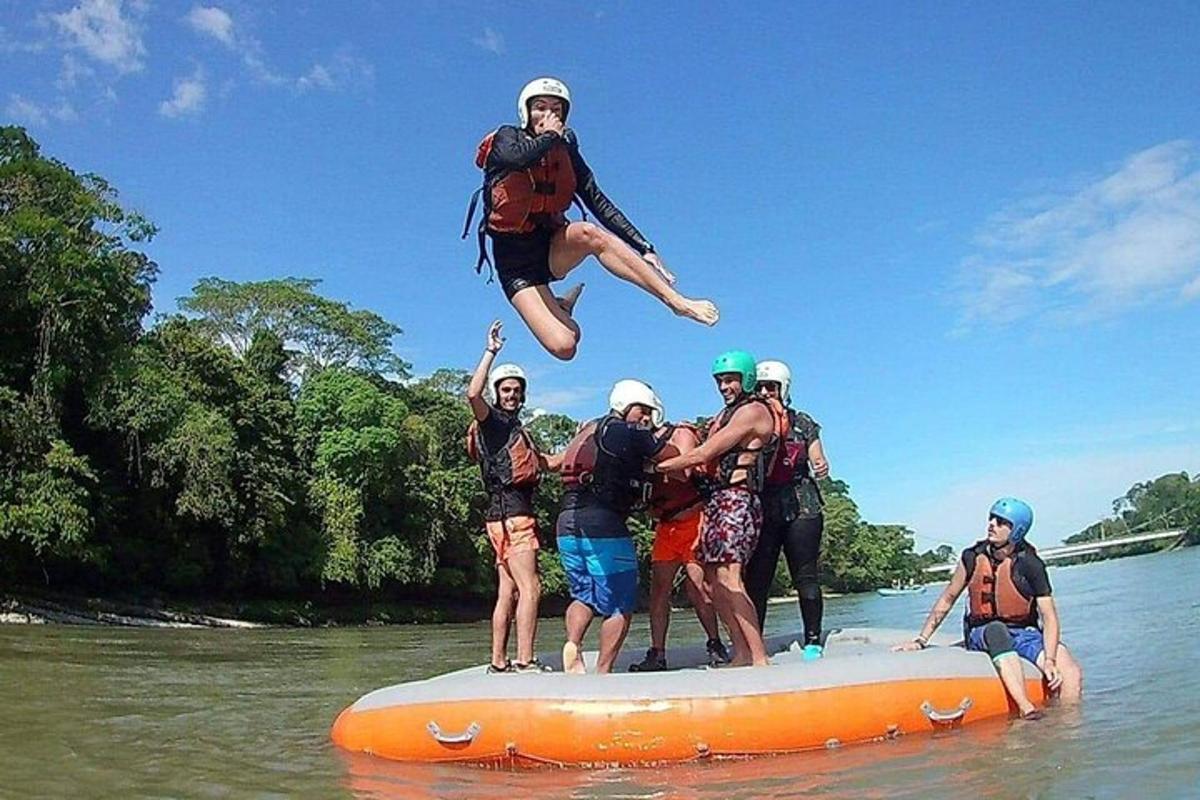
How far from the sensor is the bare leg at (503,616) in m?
6.82

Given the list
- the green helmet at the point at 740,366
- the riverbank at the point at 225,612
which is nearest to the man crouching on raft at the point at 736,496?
the green helmet at the point at 740,366

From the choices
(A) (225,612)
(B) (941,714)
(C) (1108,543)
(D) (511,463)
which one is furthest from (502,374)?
(C) (1108,543)

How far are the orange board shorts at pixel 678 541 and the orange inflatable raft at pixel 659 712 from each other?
1.00 meters

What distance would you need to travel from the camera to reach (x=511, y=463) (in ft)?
22.7

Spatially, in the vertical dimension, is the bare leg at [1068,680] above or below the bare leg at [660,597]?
below

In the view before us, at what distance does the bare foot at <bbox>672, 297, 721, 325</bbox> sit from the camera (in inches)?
201

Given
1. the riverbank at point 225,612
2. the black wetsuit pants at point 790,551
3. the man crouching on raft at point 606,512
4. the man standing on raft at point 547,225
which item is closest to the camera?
the man standing on raft at point 547,225

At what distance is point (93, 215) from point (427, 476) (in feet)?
48.6

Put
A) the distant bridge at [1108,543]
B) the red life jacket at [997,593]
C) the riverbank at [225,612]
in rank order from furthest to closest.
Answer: the distant bridge at [1108,543], the riverbank at [225,612], the red life jacket at [997,593]

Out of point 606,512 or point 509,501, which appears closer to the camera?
point 606,512

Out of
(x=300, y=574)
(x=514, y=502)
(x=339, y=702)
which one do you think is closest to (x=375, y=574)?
(x=300, y=574)

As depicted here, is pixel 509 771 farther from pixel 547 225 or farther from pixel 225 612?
pixel 225 612

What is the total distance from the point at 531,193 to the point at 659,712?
A: 2.64 metres

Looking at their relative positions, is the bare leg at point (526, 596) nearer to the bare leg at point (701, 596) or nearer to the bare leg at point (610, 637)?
the bare leg at point (610, 637)
